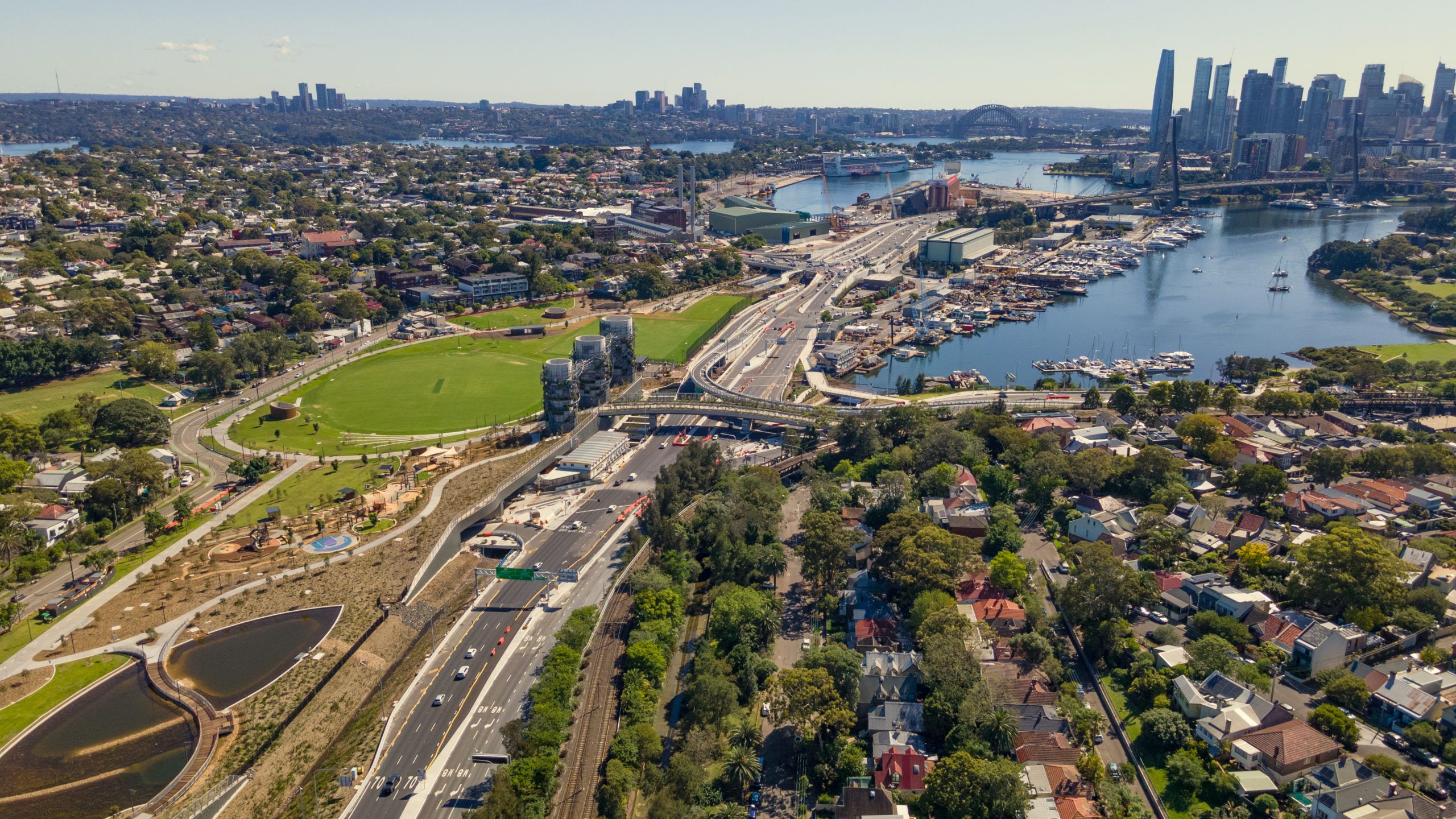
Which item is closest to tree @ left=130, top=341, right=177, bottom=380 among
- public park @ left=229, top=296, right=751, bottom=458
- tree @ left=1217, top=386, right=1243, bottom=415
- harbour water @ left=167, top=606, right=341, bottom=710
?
public park @ left=229, top=296, right=751, bottom=458

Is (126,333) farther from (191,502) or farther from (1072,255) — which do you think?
(1072,255)

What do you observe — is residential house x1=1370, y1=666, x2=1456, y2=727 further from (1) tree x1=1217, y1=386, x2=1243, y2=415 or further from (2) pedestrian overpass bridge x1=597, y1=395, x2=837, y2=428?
(2) pedestrian overpass bridge x1=597, y1=395, x2=837, y2=428

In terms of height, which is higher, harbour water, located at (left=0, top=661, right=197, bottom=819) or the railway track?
the railway track

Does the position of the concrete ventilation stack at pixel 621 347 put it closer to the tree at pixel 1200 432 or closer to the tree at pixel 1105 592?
the tree at pixel 1200 432

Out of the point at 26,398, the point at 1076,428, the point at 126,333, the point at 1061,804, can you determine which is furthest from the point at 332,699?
the point at 126,333

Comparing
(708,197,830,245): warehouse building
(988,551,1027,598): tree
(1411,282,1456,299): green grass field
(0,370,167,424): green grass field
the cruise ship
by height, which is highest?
the cruise ship

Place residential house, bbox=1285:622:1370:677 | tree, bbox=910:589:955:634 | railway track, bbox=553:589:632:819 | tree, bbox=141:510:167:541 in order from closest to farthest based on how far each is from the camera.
→ railway track, bbox=553:589:632:819 → residential house, bbox=1285:622:1370:677 → tree, bbox=910:589:955:634 → tree, bbox=141:510:167:541
